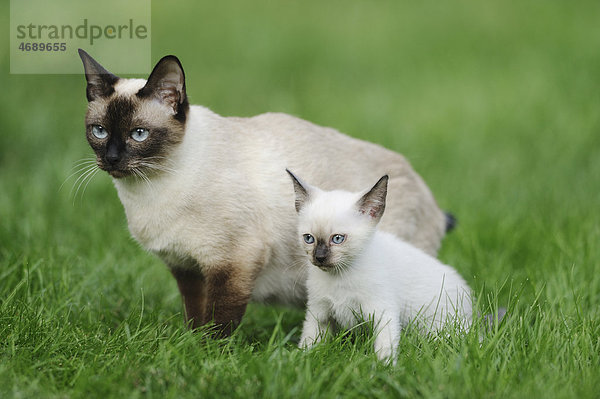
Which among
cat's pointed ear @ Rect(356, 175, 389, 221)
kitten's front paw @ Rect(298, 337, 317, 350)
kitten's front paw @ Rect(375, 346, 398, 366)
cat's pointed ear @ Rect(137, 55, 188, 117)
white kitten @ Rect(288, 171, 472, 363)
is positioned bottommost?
kitten's front paw @ Rect(298, 337, 317, 350)

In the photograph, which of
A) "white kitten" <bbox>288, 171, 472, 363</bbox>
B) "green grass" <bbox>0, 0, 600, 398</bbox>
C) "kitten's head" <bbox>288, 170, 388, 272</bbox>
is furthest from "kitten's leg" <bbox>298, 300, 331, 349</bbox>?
"kitten's head" <bbox>288, 170, 388, 272</bbox>

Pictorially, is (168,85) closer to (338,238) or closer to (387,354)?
(338,238)

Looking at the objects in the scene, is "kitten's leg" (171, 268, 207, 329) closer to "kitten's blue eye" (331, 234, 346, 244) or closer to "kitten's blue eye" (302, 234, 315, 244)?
"kitten's blue eye" (302, 234, 315, 244)

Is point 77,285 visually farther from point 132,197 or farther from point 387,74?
point 387,74

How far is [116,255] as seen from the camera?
5242mm

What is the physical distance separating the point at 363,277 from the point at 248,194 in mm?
817

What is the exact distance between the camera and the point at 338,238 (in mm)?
3295

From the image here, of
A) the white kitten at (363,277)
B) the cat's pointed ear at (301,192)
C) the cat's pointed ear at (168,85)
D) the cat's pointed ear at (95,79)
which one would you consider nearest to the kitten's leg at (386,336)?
the white kitten at (363,277)

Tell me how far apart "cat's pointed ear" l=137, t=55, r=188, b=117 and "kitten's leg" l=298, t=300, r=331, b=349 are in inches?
48.7

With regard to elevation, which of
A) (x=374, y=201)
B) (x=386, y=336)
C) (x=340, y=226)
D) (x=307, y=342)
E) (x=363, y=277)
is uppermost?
(x=374, y=201)

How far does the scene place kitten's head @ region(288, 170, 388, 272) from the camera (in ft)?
10.7

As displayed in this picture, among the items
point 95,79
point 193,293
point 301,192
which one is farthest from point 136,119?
point 193,293

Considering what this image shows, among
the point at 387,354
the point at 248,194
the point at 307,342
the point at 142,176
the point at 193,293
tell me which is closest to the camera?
the point at 387,354

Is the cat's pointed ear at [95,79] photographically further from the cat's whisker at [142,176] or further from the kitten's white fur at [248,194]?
the cat's whisker at [142,176]
